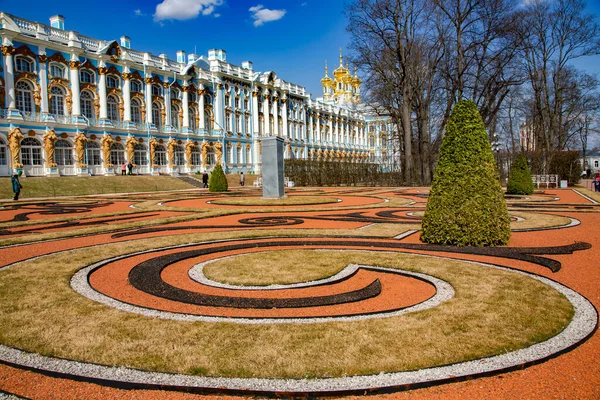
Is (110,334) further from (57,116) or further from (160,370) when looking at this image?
(57,116)

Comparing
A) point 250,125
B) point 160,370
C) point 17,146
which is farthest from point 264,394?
point 250,125

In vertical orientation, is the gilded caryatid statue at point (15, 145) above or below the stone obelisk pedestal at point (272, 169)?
above

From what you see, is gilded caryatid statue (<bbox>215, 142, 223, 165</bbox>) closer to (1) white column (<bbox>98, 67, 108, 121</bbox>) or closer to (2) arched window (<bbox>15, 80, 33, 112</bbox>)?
(1) white column (<bbox>98, 67, 108, 121</bbox>)

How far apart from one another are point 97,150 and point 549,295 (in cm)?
4003

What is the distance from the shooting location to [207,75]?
51.6 m

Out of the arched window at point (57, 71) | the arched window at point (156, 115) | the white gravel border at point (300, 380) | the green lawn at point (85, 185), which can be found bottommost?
the white gravel border at point (300, 380)

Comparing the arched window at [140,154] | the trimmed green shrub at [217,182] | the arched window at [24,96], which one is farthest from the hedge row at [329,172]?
the arched window at [24,96]

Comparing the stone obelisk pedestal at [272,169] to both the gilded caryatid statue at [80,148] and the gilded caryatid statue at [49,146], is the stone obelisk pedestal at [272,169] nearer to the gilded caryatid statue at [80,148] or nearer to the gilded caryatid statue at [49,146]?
the gilded caryatid statue at [49,146]

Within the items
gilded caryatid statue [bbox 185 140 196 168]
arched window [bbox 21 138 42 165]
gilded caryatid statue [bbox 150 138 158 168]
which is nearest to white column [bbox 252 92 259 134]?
gilded caryatid statue [bbox 185 140 196 168]

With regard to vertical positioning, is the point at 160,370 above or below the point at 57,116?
below

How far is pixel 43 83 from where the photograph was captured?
3503 cm

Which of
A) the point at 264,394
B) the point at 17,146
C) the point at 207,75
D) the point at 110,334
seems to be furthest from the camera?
the point at 207,75

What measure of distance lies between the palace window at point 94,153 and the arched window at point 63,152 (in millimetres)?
1669

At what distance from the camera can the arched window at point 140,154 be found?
140ft
